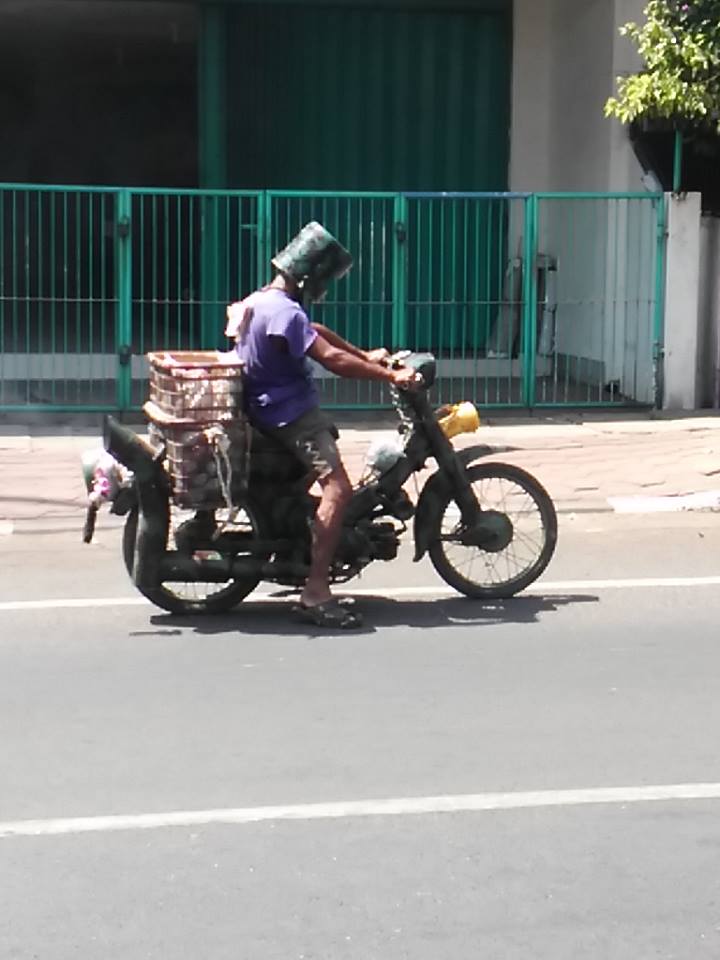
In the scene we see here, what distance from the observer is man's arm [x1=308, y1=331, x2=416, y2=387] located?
7.28m

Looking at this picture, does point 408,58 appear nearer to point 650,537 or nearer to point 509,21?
point 509,21

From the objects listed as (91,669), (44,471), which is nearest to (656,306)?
(44,471)

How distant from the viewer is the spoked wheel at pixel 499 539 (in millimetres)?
7809

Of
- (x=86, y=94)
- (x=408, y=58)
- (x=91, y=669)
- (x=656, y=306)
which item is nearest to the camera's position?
(x=91, y=669)

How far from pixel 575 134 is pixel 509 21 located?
5.18 ft

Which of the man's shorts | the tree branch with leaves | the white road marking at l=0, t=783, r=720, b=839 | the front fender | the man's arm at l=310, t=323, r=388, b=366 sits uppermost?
the tree branch with leaves

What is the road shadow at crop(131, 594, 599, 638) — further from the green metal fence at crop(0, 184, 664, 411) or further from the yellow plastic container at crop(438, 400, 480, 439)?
the green metal fence at crop(0, 184, 664, 411)

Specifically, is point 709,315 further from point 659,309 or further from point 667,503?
point 667,503

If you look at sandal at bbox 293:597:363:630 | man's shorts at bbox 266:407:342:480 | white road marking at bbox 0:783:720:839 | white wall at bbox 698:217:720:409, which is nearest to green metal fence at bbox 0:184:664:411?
white wall at bbox 698:217:720:409

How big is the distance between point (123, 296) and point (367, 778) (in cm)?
882

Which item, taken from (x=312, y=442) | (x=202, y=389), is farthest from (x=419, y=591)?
(x=202, y=389)

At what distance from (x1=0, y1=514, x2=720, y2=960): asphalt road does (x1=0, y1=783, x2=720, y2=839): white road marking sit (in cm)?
1

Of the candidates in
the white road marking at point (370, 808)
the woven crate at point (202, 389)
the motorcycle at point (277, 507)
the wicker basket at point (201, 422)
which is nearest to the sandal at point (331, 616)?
the motorcycle at point (277, 507)

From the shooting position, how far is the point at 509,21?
56.8ft
